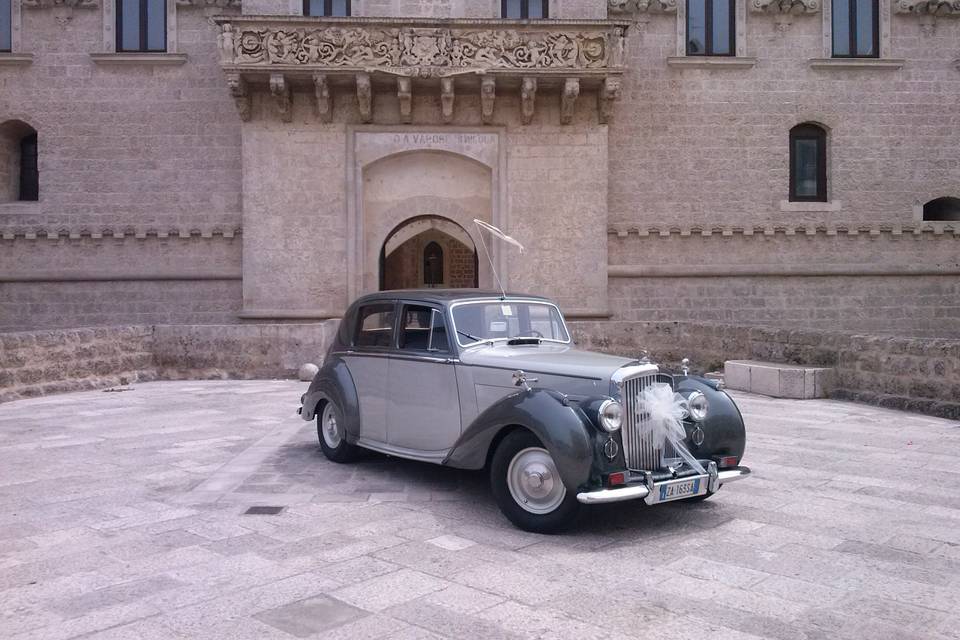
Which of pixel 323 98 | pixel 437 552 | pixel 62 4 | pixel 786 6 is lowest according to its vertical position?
pixel 437 552

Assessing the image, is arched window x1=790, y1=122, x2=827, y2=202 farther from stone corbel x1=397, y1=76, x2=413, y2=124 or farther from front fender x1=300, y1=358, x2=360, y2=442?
front fender x1=300, y1=358, x2=360, y2=442

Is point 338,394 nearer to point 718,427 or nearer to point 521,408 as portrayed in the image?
point 521,408

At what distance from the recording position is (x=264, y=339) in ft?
46.1

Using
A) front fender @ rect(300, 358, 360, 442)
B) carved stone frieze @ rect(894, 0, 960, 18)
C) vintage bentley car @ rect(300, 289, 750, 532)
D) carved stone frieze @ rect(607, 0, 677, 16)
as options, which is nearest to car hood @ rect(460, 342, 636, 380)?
vintage bentley car @ rect(300, 289, 750, 532)

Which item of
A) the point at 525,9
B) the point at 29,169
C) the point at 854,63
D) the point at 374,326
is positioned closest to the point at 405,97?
the point at 525,9

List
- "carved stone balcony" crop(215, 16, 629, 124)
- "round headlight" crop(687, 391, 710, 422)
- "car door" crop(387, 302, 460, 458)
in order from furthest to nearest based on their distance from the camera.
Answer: "carved stone balcony" crop(215, 16, 629, 124)
"car door" crop(387, 302, 460, 458)
"round headlight" crop(687, 391, 710, 422)

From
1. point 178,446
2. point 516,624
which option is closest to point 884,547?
point 516,624

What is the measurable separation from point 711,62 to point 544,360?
47.2 ft

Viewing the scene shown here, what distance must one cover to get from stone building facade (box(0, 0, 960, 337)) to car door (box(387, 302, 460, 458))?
35.0 feet

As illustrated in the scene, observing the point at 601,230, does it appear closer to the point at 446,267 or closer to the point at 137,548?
the point at 137,548

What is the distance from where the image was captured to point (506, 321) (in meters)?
6.71

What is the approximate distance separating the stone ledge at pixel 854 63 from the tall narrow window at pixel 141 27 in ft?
47.2

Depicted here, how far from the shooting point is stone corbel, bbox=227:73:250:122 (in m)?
16.2

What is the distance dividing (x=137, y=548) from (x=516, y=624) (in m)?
2.50
